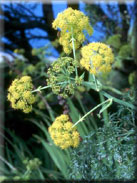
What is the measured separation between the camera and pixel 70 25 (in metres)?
0.73

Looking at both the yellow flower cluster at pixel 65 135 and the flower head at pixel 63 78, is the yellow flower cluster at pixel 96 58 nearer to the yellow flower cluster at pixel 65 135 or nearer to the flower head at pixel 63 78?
the flower head at pixel 63 78

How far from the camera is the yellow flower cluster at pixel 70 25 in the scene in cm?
73

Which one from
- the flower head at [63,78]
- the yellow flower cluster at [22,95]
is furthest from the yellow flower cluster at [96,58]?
the yellow flower cluster at [22,95]

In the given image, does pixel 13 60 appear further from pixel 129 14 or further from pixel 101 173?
pixel 101 173

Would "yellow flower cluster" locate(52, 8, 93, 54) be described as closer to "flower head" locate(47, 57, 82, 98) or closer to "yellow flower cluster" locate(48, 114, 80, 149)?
"flower head" locate(47, 57, 82, 98)

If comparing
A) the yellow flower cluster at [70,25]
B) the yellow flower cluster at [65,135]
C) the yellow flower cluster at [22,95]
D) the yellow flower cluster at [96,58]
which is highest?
the yellow flower cluster at [70,25]

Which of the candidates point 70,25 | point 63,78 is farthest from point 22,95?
point 70,25

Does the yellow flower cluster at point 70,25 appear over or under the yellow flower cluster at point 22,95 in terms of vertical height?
over

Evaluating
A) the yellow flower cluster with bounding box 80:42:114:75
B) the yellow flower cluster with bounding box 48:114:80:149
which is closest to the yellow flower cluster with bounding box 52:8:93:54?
the yellow flower cluster with bounding box 80:42:114:75

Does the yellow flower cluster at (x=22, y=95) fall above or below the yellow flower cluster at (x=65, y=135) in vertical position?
above

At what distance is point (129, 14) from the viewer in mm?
1774

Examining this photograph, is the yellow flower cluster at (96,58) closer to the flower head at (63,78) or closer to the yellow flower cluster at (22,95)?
the flower head at (63,78)

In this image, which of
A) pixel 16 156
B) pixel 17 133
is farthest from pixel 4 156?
pixel 17 133

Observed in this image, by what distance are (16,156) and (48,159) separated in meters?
0.21
